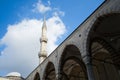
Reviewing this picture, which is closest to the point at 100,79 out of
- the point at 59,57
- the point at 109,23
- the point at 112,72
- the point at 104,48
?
the point at 112,72

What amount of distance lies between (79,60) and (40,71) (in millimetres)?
4084

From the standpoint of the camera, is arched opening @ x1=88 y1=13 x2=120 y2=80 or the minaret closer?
arched opening @ x1=88 y1=13 x2=120 y2=80

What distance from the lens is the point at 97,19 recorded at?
10.8 m

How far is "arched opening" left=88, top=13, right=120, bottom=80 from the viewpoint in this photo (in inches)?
508

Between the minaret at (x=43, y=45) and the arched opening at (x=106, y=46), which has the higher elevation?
the minaret at (x=43, y=45)

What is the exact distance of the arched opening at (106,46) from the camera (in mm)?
12913

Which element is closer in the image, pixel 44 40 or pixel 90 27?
pixel 90 27

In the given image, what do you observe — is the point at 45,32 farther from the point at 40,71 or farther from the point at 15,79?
the point at 40,71

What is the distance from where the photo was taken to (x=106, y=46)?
1516 cm

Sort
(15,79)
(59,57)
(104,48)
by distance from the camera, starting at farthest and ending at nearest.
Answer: (15,79)
(104,48)
(59,57)

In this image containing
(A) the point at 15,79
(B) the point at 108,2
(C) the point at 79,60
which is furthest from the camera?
(A) the point at 15,79

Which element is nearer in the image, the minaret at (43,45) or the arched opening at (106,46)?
the arched opening at (106,46)

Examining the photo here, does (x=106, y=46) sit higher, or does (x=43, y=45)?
(x=43, y=45)

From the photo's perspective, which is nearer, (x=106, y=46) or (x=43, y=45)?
(x=106, y=46)
